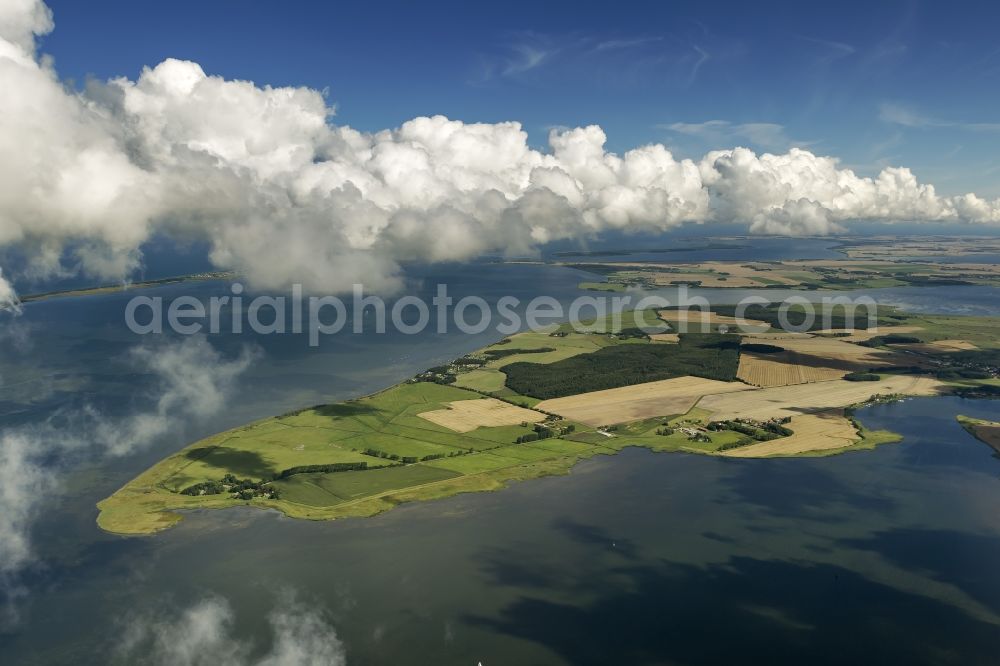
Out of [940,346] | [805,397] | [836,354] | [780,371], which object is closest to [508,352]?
[780,371]

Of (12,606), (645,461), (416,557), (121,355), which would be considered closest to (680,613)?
(416,557)

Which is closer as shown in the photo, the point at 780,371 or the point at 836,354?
the point at 780,371

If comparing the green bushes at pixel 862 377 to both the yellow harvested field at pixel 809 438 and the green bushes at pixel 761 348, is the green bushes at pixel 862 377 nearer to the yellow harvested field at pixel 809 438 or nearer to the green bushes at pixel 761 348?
the green bushes at pixel 761 348

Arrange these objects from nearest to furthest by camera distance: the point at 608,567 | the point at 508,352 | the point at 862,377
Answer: the point at 608,567 < the point at 862,377 < the point at 508,352

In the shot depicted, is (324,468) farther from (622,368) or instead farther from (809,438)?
(622,368)

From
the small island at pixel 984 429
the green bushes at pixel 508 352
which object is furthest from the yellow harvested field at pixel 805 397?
the green bushes at pixel 508 352

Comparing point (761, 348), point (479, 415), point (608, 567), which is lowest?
point (608, 567)

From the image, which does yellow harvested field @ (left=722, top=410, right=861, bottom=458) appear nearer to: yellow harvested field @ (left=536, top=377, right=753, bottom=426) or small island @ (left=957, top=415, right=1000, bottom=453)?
small island @ (left=957, top=415, right=1000, bottom=453)

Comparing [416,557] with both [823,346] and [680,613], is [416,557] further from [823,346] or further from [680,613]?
[823,346]
